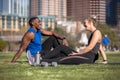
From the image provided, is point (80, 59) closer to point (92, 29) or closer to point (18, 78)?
point (92, 29)

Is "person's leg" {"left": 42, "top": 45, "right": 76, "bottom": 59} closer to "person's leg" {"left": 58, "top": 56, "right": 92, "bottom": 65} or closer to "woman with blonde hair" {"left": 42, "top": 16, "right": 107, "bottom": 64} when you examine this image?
"woman with blonde hair" {"left": 42, "top": 16, "right": 107, "bottom": 64}

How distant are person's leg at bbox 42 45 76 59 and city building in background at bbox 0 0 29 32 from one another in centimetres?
12198

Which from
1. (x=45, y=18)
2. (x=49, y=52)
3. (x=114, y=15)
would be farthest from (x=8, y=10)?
(x=49, y=52)

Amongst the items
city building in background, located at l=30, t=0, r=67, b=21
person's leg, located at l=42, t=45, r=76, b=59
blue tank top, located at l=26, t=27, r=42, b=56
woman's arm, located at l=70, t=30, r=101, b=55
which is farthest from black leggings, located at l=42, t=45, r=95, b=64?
city building in background, located at l=30, t=0, r=67, b=21

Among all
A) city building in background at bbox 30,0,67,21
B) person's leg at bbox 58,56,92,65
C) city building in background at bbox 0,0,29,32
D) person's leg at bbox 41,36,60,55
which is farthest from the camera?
city building in background at bbox 30,0,67,21

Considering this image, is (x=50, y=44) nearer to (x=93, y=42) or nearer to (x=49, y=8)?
(x=93, y=42)

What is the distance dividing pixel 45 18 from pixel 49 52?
457ft

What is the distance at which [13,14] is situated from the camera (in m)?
156

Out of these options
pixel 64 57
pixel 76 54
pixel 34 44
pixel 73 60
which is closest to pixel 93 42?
pixel 76 54

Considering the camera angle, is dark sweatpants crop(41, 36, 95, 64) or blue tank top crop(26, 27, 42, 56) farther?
blue tank top crop(26, 27, 42, 56)

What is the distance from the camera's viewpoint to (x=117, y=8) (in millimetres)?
168500

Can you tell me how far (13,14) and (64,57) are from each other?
146828 millimetres

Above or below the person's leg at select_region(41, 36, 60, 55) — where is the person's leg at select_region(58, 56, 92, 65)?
below

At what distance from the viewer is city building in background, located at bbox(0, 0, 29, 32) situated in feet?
477
